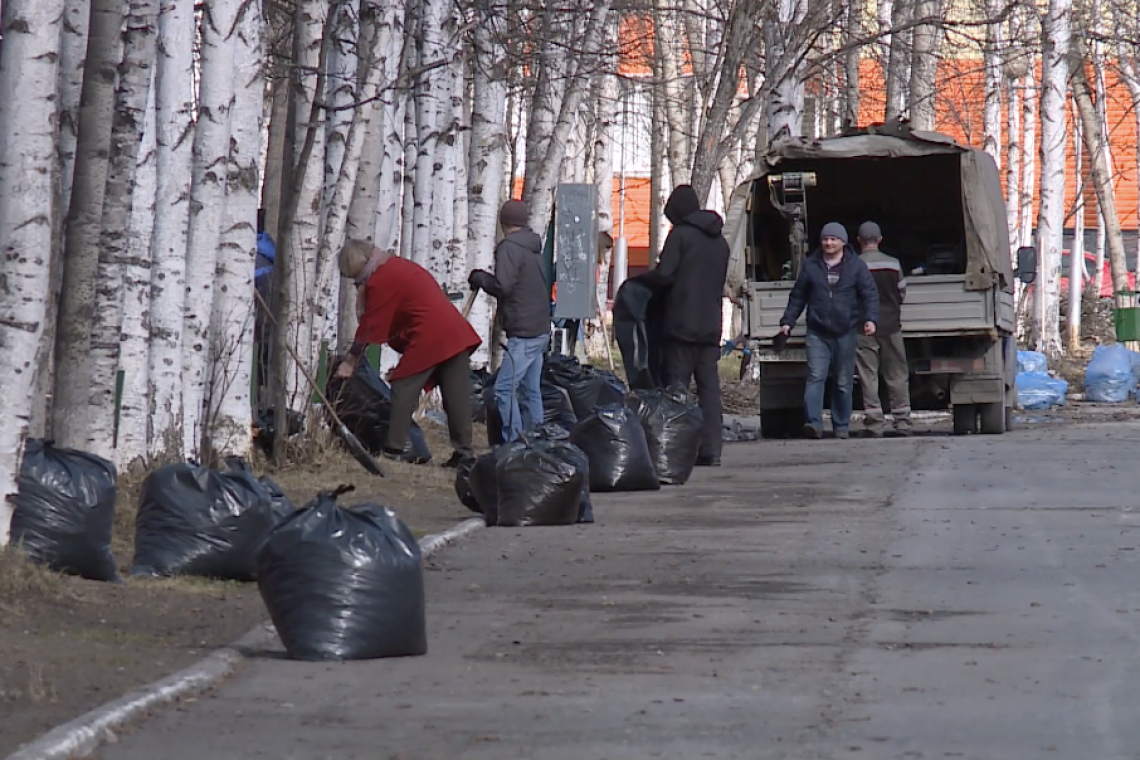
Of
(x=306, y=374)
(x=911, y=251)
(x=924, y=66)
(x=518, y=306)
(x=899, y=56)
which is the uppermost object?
(x=899, y=56)

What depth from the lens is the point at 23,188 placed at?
8.04 m

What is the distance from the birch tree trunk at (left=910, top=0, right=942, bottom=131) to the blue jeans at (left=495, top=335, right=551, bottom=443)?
13.8 m

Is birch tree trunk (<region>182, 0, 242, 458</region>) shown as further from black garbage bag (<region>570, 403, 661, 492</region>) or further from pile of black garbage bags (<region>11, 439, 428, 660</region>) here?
pile of black garbage bags (<region>11, 439, 428, 660</region>)

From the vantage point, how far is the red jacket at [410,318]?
45.5 feet

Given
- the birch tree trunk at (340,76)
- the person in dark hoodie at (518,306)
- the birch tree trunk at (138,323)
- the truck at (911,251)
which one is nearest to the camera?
the birch tree trunk at (138,323)

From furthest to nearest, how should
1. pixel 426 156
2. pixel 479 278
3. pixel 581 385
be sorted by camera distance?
1. pixel 426 156
2. pixel 581 385
3. pixel 479 278

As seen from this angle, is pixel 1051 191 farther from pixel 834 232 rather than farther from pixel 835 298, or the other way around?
pixel 835 298

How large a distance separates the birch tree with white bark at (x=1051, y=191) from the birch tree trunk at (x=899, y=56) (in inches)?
87.3

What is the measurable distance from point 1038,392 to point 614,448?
12.7m

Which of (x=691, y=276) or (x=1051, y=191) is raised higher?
(x=1051, y=191)

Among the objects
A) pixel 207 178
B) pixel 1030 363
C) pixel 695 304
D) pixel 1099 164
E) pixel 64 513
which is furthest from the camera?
pixel 1099 164

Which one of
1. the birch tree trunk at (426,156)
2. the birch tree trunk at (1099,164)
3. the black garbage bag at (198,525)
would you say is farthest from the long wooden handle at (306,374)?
the birch tree trunk at (1099,164)

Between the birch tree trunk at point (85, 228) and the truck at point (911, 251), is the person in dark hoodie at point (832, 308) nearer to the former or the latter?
the truck at point (911, 251)

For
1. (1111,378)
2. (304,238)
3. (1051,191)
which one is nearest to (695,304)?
(304,238)
